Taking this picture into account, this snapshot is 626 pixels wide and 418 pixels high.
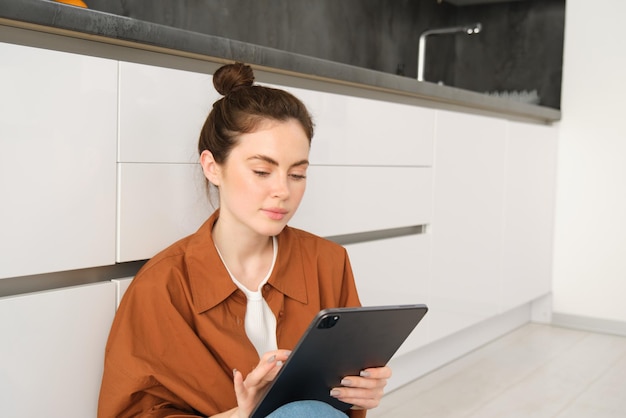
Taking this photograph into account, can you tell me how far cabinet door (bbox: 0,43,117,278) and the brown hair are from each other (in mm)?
195

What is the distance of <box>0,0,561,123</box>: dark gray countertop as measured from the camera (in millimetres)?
1306

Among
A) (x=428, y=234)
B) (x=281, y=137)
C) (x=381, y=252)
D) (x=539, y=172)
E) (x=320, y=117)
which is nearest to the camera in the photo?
(x=281, y=137)

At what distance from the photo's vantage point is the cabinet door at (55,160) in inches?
51.2

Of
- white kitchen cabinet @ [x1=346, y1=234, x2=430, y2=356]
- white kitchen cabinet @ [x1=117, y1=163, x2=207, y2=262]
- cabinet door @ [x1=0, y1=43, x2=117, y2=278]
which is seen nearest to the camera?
cabinet door @ [x1=0, y1=43, x2=117, y2=278]

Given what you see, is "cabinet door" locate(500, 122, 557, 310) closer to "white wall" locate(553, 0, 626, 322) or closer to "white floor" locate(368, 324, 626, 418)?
"white wall" locate(553, 0, 626, 322)

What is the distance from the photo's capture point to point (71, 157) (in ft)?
4.59

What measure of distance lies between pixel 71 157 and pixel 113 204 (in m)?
0.14

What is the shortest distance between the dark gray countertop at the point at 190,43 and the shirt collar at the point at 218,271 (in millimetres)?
376

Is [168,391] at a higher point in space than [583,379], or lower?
higher

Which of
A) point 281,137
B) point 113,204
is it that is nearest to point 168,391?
point 113,204

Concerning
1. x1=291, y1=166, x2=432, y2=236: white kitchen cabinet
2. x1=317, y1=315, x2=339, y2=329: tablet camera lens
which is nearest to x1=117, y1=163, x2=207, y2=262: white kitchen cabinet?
x1=291, y1=166, x2=432, y2=236: white kitchen cabinet

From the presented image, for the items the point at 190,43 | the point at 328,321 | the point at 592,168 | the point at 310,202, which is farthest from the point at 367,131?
the point at 592,168

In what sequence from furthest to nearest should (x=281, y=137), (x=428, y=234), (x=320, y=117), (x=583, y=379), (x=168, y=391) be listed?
(x=583, y=379), (x=428, y=234), (x=320, y=117), (x=281, y=137), (x=168, y=391)

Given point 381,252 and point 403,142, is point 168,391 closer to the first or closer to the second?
point 381,252
